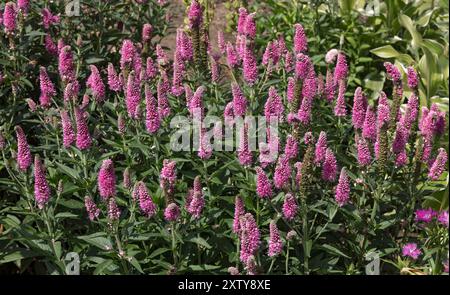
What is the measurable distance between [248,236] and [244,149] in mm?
537

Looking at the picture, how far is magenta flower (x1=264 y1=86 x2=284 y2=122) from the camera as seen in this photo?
12.6 ft

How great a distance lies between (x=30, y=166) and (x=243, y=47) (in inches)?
51.4

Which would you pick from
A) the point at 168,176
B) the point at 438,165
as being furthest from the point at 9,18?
the point at 438,165

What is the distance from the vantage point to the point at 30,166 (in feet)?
12.7

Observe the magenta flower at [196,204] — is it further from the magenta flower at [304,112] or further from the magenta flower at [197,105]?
the magenta flower at [304,112]

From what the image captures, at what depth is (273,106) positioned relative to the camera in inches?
152

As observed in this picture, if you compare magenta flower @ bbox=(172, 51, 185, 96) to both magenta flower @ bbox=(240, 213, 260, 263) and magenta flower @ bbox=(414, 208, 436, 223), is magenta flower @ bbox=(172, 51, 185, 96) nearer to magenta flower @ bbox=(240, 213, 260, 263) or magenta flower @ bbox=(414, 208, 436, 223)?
magenta flower @ bbox=(240, 213, 260, 263)

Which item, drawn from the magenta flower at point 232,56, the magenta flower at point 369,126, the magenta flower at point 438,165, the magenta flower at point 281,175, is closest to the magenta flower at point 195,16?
the magenta flower at point 232,56

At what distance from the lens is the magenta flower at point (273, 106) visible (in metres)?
3.83

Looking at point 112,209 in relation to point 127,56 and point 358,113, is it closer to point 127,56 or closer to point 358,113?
point 127,56

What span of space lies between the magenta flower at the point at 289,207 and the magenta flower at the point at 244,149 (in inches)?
11.7

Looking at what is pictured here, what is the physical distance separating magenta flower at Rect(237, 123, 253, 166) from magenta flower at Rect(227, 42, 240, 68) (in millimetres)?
824
